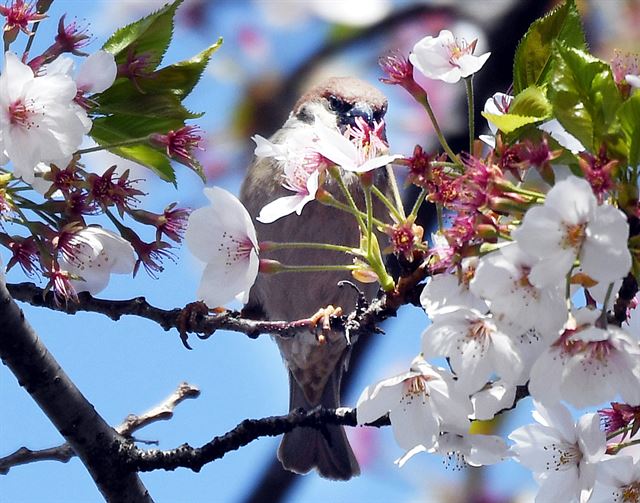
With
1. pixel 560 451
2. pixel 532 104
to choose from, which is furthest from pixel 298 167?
pixel 560 451

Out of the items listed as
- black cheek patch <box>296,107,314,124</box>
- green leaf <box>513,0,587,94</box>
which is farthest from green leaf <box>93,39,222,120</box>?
black cheek patch <box>296,107,314,124</box>

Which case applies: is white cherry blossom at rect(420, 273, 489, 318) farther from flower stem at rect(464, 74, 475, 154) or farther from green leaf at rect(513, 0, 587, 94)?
green leaf at rect(513, 0, 587, 94)

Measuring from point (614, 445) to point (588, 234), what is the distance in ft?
1.72

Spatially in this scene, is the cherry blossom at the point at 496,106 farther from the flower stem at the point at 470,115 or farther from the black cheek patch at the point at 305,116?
the black cheek patch at the point at 305,116

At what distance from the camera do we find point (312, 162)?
1693 mm

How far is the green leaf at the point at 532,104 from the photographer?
5.07 feet

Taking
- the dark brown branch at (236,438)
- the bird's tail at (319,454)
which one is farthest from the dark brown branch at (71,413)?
the bird's tail at (319,454)

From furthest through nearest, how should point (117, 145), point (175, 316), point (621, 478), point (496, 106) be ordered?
point (175, 316) < point (117, 145) < point (496, 106) < point (621, 478)

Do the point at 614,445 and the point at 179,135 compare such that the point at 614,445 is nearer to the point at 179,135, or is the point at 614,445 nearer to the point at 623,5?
the point at 179,135

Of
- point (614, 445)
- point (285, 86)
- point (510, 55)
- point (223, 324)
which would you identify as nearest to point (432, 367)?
point (614, 445)

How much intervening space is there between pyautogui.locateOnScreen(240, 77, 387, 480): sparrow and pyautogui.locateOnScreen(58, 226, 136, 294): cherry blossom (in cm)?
135

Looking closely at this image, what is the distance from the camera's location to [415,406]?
1683 millimetres

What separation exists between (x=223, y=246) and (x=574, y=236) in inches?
24.3

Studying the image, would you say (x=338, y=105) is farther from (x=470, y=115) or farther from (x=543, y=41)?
(x=470, y=115)
